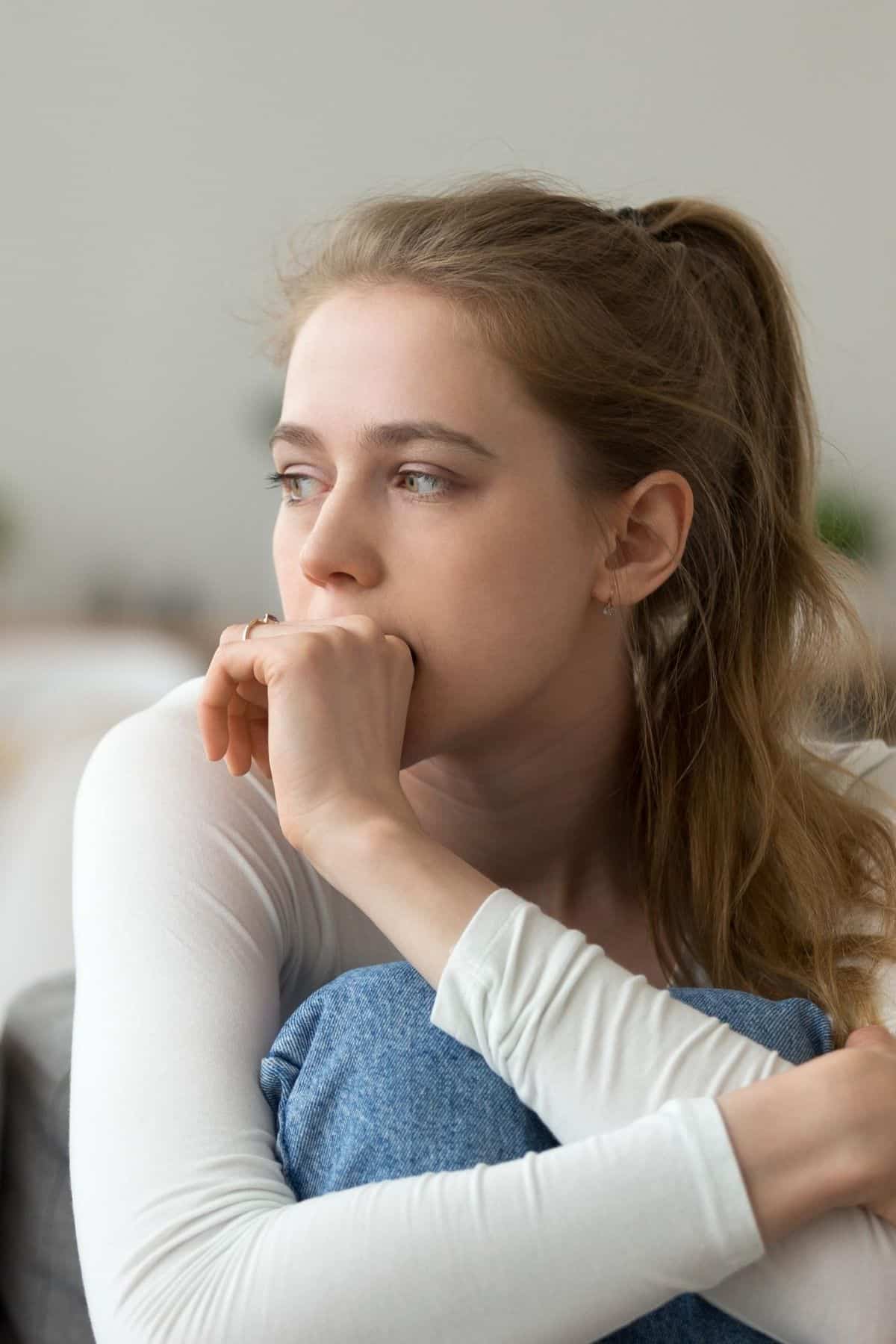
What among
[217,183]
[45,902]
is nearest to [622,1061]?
[45,902]

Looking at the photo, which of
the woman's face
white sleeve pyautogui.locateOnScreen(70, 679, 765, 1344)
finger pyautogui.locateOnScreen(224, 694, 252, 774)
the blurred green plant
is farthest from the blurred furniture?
the blurred green plant

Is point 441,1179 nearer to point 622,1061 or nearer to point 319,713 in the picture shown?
point 622,1061

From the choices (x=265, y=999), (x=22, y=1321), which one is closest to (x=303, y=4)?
(x=265, y=999)

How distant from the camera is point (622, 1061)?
93cm

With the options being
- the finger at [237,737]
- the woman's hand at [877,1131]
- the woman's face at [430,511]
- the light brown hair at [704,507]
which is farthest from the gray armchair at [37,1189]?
the woman's hand at [877,1131]

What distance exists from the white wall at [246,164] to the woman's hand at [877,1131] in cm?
138

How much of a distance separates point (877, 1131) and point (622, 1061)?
16 centimetres

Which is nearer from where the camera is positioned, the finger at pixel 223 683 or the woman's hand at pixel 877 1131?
the woman's hand at pixel 877 1131

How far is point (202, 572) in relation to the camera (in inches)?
86.5

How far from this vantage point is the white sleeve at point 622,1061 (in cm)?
89

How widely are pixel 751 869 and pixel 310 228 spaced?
1.29 meters

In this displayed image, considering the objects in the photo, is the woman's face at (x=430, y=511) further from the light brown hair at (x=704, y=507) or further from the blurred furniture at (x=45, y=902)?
the blurred furniture at (x=45, y=902)

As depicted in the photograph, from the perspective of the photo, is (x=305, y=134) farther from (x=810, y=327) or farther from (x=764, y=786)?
(x=764, y=786)

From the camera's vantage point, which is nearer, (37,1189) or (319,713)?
(319,713)
